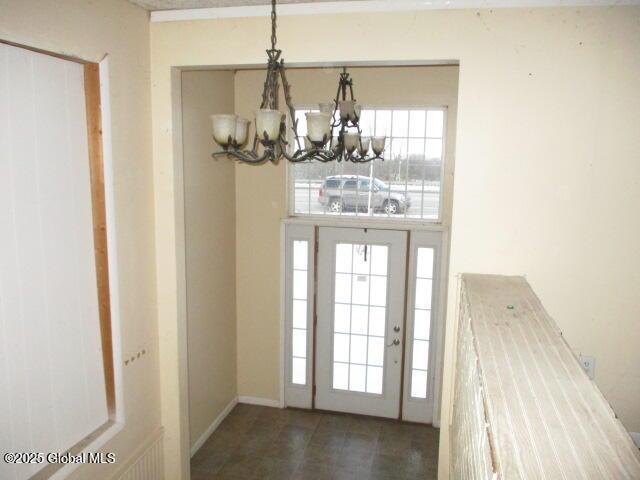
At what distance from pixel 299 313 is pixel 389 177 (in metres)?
1.74

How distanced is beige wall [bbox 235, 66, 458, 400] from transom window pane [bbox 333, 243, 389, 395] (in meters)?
0.67

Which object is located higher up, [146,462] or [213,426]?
[146,462]

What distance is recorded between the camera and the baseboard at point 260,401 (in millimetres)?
5273

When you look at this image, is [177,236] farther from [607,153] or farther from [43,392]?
[607,153]

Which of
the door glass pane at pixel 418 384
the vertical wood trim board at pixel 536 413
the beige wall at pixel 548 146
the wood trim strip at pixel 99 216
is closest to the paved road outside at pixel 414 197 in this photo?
the door glass pane at pixel 418 384

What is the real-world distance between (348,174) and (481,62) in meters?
2.52

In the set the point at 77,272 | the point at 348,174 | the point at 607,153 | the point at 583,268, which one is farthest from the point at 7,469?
the point at 348,174

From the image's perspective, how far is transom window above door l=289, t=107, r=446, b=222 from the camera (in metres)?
4.60

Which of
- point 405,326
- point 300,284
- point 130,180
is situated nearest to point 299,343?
point 300,284

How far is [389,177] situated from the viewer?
474 centimetres

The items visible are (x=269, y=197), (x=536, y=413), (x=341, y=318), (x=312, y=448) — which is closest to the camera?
(x=536, y=413)

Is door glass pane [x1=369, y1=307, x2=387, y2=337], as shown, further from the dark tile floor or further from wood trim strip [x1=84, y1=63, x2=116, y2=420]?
wood trim strip [x1=84, y1=63, x2=116, y2=420]

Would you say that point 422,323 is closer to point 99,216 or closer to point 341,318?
point 341,318

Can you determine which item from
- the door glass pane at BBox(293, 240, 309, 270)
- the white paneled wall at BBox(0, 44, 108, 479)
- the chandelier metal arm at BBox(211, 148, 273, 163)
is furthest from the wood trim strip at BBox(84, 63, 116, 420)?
the door glass pane at BBox(293, 240, 309, 270)
